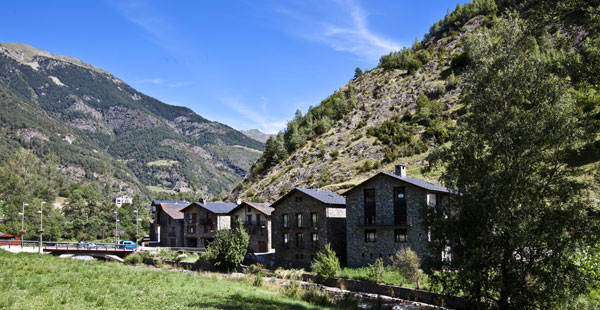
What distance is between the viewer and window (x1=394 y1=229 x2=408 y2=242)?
144ft

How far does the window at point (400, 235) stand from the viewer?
4394 centimetres

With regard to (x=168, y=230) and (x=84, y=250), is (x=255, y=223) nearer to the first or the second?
(x=168, y=230)

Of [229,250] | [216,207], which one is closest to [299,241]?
[229,250]

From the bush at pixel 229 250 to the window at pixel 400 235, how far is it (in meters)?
17.9

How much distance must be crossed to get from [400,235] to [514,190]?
85.4 ft

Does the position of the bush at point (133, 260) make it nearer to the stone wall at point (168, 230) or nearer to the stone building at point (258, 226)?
the stone building at point (258, 226)

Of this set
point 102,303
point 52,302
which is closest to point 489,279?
point 102,303

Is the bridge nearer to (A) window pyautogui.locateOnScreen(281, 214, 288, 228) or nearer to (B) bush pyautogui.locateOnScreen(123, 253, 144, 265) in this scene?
(B) bush pyautogui.locateOnScreen(123, 253, 144, 265)

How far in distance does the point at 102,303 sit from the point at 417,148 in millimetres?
77419

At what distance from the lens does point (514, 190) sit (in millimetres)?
19312

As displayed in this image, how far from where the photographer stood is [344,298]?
31734 mm

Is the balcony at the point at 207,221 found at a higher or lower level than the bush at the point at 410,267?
higher

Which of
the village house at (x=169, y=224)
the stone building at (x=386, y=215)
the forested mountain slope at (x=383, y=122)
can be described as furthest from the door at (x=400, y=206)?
the village house at (x=169, y=224)

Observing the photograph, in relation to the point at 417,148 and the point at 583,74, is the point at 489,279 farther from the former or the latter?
the point at 417,148
